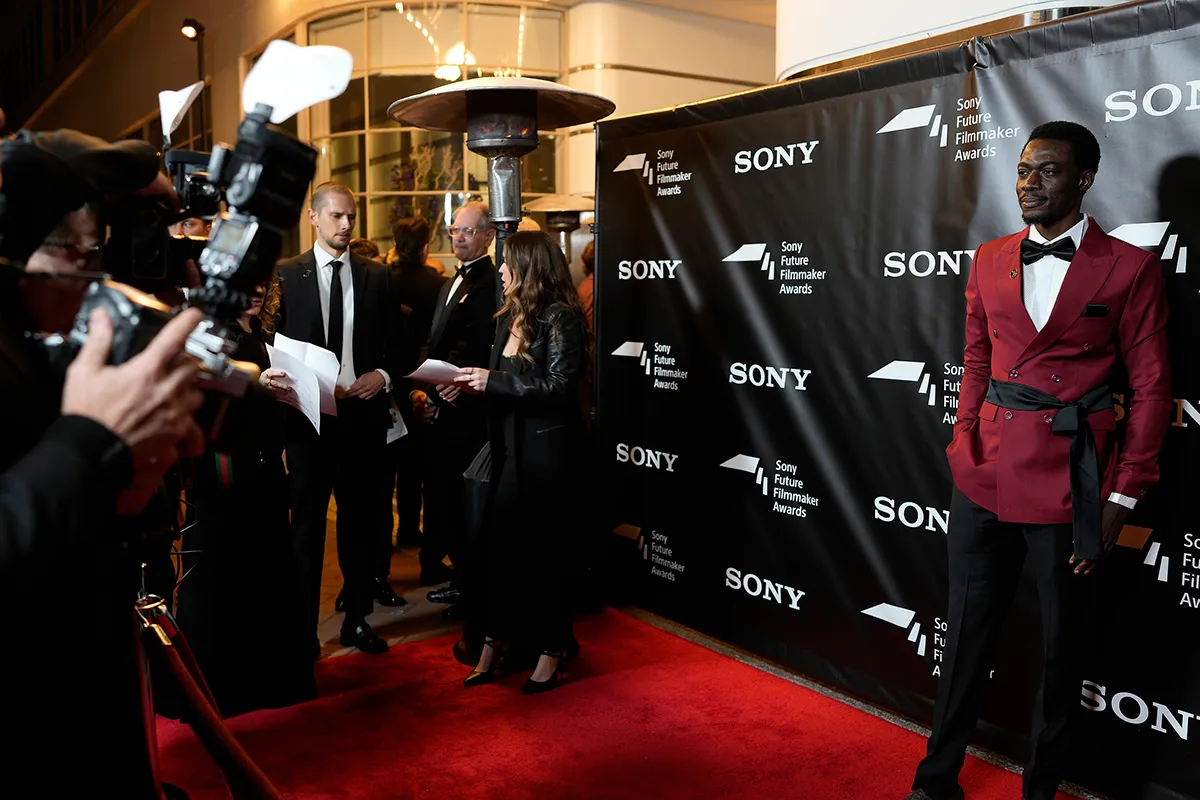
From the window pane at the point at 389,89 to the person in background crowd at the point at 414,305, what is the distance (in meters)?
4.30

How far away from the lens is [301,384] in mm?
3266

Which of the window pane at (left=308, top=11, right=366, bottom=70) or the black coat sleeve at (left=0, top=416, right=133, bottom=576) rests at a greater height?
the window pane at (left=308, top=11, right=366, bottom=70)

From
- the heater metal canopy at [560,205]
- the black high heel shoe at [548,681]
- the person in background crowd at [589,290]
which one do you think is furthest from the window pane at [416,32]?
the black high heel shoe at [548,681]

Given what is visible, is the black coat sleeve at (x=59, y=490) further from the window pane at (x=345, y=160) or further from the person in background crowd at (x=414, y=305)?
the window pane at (x=345, y=160)

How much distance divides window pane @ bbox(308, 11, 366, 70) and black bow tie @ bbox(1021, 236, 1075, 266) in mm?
8157

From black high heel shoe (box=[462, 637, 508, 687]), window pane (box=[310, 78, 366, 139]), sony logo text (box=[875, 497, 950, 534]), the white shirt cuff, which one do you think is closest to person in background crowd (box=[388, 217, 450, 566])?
black high heel shoe (box=[462, 637, 508, 687])

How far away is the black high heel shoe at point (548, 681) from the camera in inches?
139

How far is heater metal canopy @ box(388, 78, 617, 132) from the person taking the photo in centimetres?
356

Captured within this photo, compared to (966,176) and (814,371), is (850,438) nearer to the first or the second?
(814,371)

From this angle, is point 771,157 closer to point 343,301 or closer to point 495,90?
point 495,90

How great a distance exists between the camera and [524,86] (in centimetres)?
352

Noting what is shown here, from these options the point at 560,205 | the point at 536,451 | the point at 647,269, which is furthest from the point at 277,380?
the point at 560,205

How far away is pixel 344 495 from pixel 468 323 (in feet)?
3.27

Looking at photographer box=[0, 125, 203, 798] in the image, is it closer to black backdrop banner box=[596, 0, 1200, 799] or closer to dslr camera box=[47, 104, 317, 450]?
dslr camera box=[47, 104, 317, 450]
